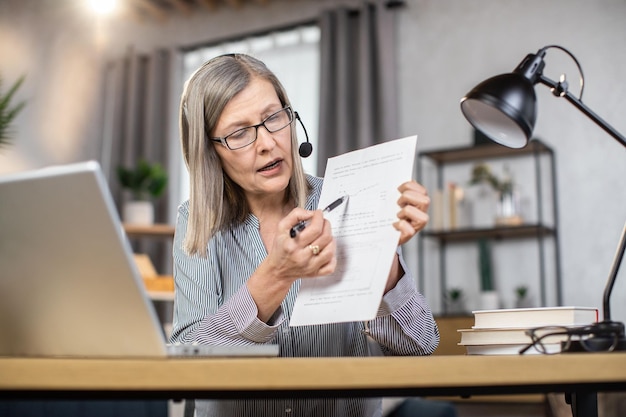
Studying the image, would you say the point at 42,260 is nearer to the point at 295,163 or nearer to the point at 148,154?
the point at 295,163

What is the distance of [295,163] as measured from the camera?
1510mm

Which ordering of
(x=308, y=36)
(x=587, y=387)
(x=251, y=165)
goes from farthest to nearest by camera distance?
(x=308, y=36), (x=251, y=165), (x=587, y=387)

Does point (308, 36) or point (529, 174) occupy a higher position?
point (308, 36)

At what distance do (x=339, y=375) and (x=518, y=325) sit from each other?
419mm

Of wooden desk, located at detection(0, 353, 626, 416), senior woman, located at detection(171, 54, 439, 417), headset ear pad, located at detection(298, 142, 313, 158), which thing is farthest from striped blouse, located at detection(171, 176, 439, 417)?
wooden desk, located at detection(0, 353, 626, 416)

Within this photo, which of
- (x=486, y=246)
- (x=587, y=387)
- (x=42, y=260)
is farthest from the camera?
(x=486, y=246)

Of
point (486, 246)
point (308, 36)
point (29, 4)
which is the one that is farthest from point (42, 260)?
point (29, 4)

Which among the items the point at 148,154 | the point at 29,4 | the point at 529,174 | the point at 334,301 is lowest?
the point at 334,301

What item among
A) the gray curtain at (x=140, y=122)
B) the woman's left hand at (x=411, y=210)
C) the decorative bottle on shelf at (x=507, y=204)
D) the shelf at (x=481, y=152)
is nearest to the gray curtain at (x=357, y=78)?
the shelf at (x=481, y=152)

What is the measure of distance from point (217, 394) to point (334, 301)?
0.92 feet

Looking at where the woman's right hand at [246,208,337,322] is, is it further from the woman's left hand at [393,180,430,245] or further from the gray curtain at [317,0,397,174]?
the gray curtain at [317,0,397,174]

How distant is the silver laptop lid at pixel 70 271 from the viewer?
74 cm

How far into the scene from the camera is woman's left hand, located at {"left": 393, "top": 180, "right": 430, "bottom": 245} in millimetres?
944

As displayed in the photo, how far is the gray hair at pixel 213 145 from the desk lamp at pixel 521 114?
539mm
